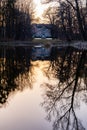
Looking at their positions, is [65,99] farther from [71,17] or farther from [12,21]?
[12,21]

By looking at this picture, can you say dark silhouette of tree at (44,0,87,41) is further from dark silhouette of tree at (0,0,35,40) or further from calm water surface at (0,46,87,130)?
calm water surface at (0,46,87,130)

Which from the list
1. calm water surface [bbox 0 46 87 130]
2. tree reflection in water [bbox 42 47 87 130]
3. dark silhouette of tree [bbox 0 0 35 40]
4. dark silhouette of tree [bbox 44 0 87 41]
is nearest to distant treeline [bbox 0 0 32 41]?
dark silhouette of tree [bbox 0 0 35 40]

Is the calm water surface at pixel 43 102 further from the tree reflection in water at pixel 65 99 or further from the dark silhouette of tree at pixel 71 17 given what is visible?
the dark silhouette of tree at pixel 71 17

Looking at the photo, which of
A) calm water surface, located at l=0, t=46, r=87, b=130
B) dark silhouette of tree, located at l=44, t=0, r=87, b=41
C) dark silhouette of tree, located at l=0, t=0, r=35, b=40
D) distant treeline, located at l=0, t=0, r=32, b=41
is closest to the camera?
calm water surface, located at l=0, t=46, r=87, b=130

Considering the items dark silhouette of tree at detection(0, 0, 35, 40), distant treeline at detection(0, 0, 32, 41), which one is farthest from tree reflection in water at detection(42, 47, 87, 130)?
distant treeline at detection(0, 0, 32, 41)

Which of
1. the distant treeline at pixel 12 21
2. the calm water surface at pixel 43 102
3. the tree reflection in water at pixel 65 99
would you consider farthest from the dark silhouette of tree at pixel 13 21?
the tree reflection in water at pixel 65 99

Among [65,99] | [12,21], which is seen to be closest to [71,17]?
[12,21]

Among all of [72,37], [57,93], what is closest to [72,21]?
[72,37]

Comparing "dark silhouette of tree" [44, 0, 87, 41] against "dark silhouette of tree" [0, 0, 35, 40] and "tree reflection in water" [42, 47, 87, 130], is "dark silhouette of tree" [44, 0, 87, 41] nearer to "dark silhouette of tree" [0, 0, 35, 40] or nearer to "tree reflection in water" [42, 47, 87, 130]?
"dark silhouette of tree" [0, 0, 35, 40]

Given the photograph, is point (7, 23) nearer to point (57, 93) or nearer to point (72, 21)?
point (72, 21)

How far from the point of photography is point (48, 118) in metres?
8.95

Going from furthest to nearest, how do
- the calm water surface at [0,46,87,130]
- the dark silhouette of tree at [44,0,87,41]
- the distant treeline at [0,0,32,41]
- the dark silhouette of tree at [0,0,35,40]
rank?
the dark silhouette of tree at [0,0,35,40] → the distant treeline at [0,0,32,41] → the dark silhouette of tree at [44,0,87,41] → the calm water surface at [0,46,87,130]

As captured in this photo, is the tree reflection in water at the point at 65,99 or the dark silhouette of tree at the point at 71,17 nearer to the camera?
the tree reflection in water at the point at 65,99

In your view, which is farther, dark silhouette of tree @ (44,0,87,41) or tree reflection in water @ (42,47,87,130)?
dark silhouette of tree @ (44,0,87,41)
